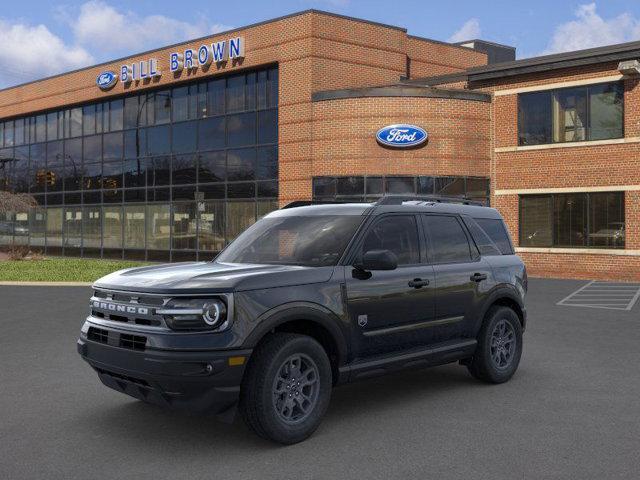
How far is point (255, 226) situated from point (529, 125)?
19.4m

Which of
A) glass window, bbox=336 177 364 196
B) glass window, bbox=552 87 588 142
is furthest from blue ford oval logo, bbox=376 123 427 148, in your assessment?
glass window, bbox=552 87 588 142

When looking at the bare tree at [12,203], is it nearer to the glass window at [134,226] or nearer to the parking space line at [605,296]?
the glass window at [134,226]

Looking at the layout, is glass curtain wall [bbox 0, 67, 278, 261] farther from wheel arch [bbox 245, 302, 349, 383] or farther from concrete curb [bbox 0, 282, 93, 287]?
wheel arch [bbox 245, 302, 349, 383]

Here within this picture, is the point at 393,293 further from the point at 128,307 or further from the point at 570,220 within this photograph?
the point at 570,220

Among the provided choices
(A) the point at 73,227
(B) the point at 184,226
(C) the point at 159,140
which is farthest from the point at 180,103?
(A) the point at 73,227

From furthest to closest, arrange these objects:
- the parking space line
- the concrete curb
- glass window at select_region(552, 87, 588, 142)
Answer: glass window at select_region(552, 87, 588, 142) < the concrete curb < the parking space line

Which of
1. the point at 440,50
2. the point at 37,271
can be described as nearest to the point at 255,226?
the point at 37,271

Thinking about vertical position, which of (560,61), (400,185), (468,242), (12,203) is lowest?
(468,242)

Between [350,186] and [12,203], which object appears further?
[12,203]

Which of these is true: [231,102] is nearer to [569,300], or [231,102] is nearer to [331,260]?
[569,300]

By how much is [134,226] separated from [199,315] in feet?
96.0

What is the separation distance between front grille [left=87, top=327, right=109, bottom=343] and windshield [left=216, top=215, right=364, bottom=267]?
1451mm

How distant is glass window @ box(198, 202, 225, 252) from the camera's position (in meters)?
29.3

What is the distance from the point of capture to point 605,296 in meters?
17.3
